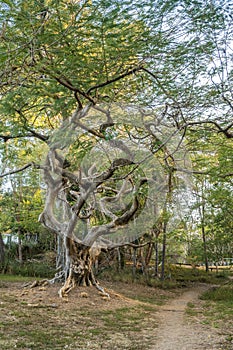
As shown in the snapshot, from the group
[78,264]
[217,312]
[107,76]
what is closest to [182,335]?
[217,312]

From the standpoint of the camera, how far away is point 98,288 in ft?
30.9

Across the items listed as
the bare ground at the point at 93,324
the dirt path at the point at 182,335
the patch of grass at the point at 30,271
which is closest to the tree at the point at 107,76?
the bare ground at the point at 93,324

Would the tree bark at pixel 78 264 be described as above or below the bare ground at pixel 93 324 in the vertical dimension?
above

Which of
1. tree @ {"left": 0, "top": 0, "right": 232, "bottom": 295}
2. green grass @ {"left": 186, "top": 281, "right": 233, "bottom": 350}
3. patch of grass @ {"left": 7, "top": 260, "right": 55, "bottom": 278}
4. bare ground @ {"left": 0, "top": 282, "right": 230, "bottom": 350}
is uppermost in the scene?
tree @ {"left": 0, "top": 0, "right": 232, "bottom": 295}

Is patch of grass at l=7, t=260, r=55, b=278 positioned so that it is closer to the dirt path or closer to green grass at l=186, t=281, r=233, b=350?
green grass at l=186, t=281, r=233, b=350

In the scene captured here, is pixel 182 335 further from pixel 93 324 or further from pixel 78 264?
pixel 78 264

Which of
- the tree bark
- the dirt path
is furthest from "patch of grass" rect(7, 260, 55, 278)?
the dirt path

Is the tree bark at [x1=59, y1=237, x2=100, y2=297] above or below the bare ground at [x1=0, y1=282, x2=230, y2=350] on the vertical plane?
above

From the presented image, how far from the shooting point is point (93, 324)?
5953mm

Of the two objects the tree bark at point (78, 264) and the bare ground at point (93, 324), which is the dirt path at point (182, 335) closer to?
the bare ground at point (93, 324)

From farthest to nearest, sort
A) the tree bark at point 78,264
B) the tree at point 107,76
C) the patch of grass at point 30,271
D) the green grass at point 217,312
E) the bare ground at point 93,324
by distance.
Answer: the patch of grass at point 30,271
the tree bark at point 78,264
the green grass at point 217,312
the bare ground at point 93,324
the tree at point 107,76

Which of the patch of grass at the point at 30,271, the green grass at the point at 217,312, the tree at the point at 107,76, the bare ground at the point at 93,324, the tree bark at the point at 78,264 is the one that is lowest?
the green grass at the point at 217,312

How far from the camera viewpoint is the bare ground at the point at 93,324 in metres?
4.69

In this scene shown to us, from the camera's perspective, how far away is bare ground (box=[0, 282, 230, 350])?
15.4 feet
